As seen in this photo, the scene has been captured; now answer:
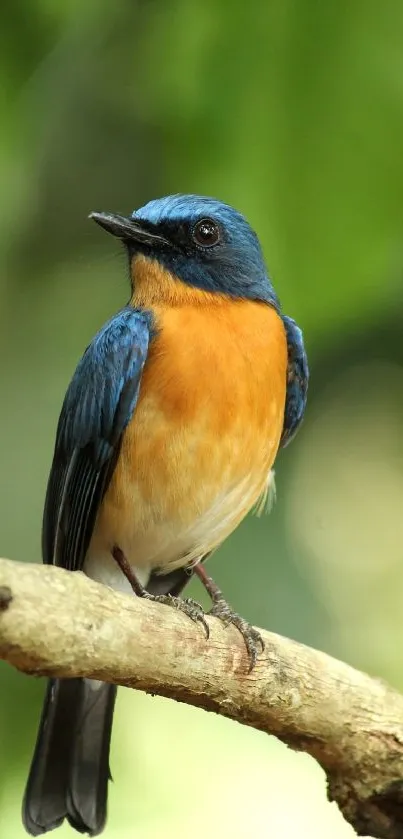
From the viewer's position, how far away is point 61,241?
165 inches

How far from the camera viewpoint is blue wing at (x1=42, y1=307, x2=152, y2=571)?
3.80m

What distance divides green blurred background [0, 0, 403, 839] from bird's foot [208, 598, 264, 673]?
39cm

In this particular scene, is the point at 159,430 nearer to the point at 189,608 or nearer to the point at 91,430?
the point at 91,430

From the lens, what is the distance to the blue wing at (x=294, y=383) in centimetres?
417

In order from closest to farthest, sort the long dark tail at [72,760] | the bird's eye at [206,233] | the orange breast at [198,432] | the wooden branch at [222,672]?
the wooden branch at [222,672]
the orange breast at [198,432]
the long dark tail at [72,760]
the bird's eye at [206,233]

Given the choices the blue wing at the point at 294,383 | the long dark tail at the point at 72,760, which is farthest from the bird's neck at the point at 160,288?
the long dark tail at the point at 72,760

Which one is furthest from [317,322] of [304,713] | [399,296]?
[304,713]

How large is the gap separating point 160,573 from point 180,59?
188 centimetres

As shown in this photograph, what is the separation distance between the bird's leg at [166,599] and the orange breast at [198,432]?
0.17ft

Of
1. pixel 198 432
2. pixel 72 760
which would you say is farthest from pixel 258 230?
pixel 72 760

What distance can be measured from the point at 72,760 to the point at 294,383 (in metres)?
1.47

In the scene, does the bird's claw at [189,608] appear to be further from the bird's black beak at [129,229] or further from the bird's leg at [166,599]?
the bird's black beak at [129,229]

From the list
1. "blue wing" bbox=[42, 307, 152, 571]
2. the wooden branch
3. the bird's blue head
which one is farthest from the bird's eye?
the wooden branch

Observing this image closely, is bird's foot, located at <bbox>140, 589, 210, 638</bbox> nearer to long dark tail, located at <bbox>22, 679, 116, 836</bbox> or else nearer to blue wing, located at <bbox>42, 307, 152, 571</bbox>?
blue wing, located at <bbox>42, 307, 152, 571</bbox>
